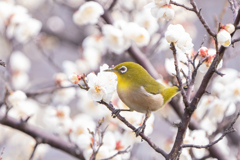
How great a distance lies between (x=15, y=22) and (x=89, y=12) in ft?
2.04

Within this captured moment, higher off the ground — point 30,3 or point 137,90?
point 137,90

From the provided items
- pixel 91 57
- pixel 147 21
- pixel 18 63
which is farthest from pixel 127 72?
pixel 18 63

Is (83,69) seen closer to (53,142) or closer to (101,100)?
(53,142)

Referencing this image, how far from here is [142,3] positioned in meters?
3.19

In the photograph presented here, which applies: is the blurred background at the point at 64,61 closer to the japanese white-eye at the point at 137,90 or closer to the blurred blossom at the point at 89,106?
the blurred blossom at the point at 89,106

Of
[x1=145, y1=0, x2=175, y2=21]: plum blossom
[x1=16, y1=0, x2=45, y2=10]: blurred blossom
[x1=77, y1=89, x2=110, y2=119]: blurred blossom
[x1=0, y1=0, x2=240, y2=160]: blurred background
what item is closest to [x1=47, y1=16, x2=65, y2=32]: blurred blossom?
[x1=0, y1=0, x2=240, y2=160]: blurred background

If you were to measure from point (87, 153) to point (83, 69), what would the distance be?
4.36 feet

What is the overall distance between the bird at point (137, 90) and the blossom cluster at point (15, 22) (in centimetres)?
112

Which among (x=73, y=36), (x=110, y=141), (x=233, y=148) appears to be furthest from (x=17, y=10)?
(x=233, y=148)

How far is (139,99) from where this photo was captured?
149 cm

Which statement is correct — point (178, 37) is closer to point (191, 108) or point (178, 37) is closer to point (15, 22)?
point (191, 108)

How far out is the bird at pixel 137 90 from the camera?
1486 mm

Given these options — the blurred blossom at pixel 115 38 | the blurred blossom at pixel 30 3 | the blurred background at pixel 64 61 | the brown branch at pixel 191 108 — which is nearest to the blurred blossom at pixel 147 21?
the blurred background at pixel 64 61

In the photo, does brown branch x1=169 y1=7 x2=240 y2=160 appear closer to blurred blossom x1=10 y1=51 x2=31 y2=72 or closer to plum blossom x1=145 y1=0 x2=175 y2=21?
plum blossom x1=145 y1=0 x2=175 y2=21
